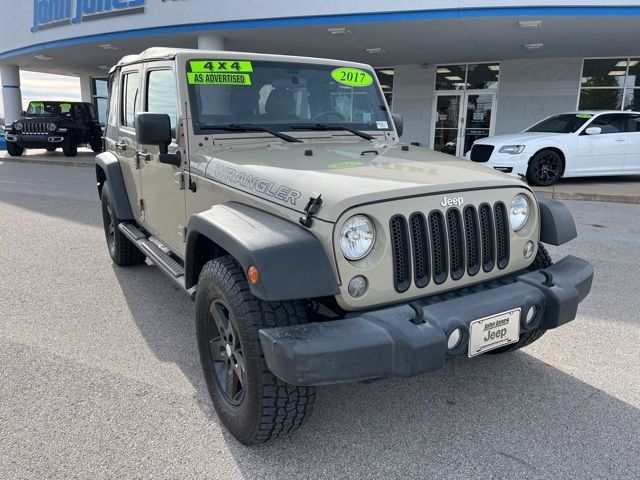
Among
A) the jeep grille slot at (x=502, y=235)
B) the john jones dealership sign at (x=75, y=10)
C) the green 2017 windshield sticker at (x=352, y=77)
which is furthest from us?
the john jones dealership sign at (x=75, y=10)

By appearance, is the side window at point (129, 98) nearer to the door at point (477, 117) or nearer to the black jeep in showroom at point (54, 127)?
the door at point (477, 117)

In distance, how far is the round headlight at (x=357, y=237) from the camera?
7.37 feet

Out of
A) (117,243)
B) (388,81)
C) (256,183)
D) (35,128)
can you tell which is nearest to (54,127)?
(35,128)

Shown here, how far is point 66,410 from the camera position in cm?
281

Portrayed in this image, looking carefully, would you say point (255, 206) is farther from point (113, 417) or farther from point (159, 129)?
point (113, 417)

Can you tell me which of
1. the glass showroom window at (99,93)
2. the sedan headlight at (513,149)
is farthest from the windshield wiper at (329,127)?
the glass showroom window at (99,93)

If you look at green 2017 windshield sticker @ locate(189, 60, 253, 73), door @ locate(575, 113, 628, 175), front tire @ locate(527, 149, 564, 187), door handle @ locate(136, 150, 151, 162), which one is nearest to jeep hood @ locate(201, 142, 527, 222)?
green 2017 windshield sticker @ locate(189, 60, 253, 73)

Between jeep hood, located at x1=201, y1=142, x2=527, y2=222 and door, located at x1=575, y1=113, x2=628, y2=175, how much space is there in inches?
339

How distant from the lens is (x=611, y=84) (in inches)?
581

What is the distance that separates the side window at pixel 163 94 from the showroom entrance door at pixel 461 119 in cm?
1343

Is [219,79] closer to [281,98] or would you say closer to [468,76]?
[281,98]

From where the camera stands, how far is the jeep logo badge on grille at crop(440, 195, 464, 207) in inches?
96.9

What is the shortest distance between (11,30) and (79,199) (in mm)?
15007

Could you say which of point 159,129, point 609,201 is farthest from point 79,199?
point 609,201
